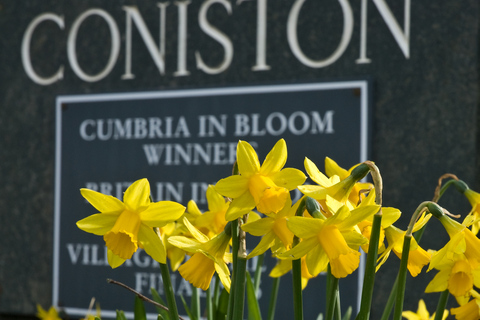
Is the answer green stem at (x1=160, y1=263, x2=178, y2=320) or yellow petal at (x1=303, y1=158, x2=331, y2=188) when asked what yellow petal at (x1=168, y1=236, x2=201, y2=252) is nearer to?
green stem at (x1=160, y1=263, x2=178, y2=320)

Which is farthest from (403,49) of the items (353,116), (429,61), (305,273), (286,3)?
(305,273)

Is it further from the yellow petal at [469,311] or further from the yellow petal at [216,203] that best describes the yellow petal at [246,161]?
the yellow petal at [469,311]

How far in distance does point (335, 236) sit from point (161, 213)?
0.63ft

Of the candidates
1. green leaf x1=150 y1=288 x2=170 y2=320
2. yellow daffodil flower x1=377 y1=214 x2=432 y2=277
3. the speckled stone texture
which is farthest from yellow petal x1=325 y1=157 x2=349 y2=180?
the speckled stone texture

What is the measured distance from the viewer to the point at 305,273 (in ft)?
2.78

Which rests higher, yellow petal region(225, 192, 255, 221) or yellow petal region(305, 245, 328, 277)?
yellow petal region(225, 192, 255, 221)

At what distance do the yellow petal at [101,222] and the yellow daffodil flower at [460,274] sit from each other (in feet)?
1.28

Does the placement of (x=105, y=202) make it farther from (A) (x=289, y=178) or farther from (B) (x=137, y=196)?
(A) (x=289, y=178)

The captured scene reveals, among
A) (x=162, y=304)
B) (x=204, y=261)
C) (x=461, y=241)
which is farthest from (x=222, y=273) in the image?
(x=162, y=304)

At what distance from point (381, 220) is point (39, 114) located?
2.09 meters

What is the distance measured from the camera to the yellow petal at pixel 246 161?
661mm

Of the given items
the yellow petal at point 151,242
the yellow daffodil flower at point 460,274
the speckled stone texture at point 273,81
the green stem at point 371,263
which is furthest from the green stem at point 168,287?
the speckled stone texture at point 273,81

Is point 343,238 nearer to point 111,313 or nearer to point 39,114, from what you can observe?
point 111,313

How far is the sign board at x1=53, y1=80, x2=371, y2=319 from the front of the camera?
1.99 m
